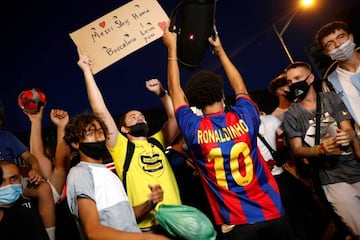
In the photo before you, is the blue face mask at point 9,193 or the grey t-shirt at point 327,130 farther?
the grey t-shirt at point 327,130

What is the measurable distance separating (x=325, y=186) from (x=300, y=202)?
1.92 feet

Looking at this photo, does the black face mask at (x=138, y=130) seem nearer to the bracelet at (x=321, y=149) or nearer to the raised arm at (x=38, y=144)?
the raised arm at (x=38, y=144)

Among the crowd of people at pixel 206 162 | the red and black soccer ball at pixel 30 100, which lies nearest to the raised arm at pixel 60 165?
the crowd of people at pixel 206 162

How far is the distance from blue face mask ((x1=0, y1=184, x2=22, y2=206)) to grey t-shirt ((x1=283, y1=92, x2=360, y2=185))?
8.41ft

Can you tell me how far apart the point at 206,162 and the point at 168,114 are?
43.1 inches

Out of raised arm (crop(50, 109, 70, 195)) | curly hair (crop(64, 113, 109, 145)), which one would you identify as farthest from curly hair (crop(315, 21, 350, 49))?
raised arm (crop(50, 109, 70, 195))

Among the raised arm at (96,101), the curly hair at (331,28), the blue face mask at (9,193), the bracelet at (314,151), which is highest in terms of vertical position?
the raised arm at (96,101)

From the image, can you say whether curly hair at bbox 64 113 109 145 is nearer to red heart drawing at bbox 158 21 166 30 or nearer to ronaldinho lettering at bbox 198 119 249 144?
ronaldinho lettering at bbox 198 119 249 144

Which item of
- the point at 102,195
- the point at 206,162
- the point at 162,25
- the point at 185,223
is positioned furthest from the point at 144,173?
the point at 162,25

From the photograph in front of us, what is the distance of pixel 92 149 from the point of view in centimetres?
256

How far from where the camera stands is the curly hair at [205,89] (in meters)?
2.77

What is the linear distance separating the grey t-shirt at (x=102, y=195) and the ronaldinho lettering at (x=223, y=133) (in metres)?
0.75

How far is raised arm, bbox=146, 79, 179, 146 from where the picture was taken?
3512 mm

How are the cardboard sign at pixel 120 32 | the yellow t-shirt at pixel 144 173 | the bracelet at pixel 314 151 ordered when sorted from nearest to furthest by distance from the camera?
the yellow t-shirt at pixel 144 173 → the bracelet at pixel 314 151 → the cardboard sign at pixel 120 32
